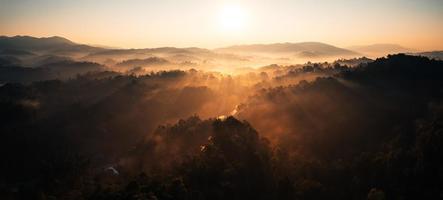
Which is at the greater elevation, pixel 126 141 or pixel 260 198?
pixel 260 198

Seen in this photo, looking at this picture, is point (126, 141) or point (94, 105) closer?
point (126, 141)

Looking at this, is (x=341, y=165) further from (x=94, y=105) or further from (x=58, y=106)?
(x=58, y=106)

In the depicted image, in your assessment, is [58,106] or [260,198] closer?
[260,198]

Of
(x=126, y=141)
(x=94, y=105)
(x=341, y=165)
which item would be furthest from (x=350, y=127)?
(x=94, y=105)

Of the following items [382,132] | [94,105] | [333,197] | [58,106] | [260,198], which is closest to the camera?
[260,198]

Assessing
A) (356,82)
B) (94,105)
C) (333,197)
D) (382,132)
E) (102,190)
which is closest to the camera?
(102,190)

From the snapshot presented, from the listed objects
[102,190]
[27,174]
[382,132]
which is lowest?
[27,174]

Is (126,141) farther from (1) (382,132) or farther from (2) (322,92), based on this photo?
(1) (382,132)

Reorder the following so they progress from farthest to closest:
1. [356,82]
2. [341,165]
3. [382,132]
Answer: [356,82] < [382,132] < [341,165]

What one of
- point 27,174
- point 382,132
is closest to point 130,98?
point 27,174
